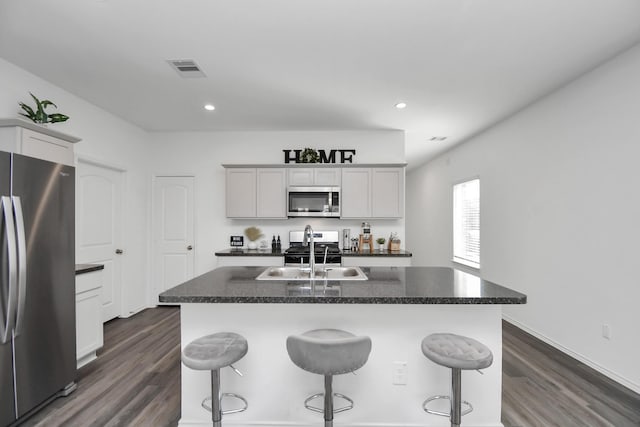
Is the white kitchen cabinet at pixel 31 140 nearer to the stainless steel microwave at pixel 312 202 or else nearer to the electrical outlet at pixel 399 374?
the stainless steel microwave at pixel 312 202

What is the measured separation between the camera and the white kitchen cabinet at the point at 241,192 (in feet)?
15.0

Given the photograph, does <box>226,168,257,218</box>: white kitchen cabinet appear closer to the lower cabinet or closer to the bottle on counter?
the lower cabinet

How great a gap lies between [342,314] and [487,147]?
Result: 409 centimetres

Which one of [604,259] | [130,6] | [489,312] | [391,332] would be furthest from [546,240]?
[130,6]

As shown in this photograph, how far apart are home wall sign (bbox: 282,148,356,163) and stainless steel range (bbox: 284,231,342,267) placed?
3.63 ft

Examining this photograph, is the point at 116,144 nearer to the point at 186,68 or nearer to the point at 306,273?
the point at 186,68

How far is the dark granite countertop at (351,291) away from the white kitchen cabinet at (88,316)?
1.42 m

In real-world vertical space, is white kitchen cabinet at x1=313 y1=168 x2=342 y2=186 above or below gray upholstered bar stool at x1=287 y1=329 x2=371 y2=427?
above

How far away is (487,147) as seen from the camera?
4.80 metres

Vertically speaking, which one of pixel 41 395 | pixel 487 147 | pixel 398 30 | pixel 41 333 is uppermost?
pixel 398 30

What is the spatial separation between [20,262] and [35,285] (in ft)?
0.99

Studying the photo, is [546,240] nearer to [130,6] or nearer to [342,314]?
[342,314]

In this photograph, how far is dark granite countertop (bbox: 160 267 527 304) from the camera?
67.3 inches

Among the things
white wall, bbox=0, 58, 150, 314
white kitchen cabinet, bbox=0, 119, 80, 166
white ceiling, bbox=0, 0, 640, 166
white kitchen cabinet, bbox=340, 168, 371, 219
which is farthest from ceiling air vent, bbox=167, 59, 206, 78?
white kitchen cabinet, bbox=340, 168, 371, 219
